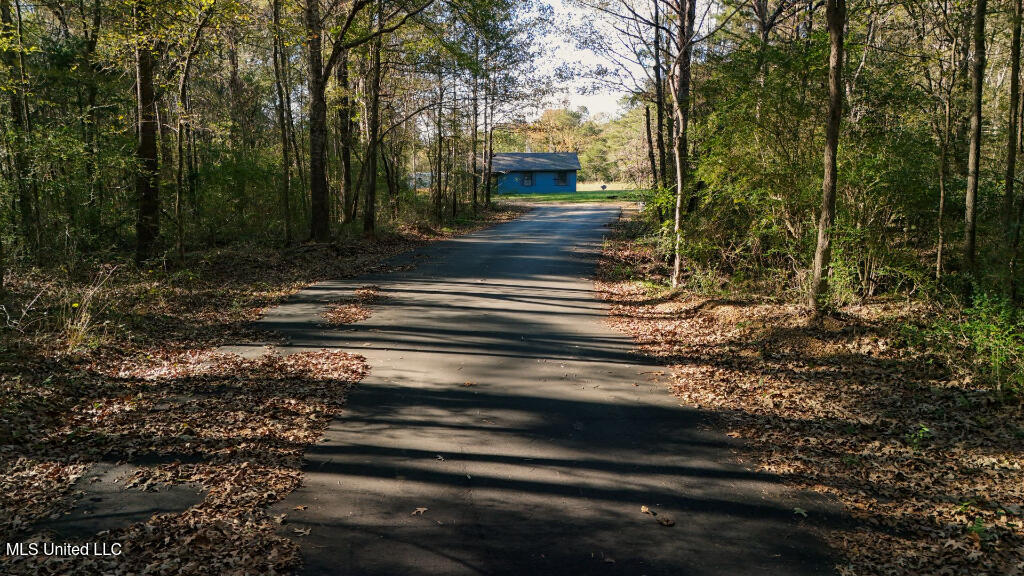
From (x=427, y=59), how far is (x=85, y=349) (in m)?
17.1

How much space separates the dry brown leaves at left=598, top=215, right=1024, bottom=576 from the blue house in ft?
173

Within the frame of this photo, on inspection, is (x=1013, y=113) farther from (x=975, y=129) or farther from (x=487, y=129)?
(x=487, y=129)

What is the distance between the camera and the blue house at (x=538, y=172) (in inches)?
2438

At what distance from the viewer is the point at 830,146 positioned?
857 cm

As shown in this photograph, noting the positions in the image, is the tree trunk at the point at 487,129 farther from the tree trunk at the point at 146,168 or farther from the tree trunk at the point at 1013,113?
→ the tree trunk at the point at 1013,113

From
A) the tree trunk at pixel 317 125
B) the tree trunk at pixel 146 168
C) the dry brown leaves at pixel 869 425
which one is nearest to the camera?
the dry brown leaves at pixel 869 425

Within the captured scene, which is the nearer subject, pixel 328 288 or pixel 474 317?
pixel 474 317

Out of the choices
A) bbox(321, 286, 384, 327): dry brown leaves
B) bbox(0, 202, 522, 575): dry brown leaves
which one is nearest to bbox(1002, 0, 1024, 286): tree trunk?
bbox(0, 202, 522, 575): dry brown leaves

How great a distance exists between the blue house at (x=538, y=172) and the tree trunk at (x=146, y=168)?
156 feet

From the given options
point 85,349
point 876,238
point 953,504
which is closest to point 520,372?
point 953,504

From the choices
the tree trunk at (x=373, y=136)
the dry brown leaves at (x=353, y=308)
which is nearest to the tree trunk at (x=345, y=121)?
the tree trunk at (x=373, y=136)

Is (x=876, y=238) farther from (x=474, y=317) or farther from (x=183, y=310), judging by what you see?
(x=183, y=310)

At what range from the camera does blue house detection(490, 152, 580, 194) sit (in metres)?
61.9

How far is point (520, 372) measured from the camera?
834 centimetres
